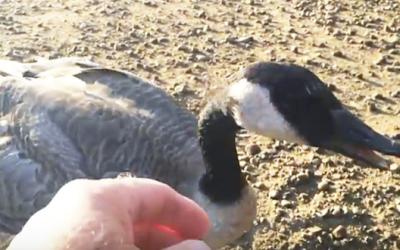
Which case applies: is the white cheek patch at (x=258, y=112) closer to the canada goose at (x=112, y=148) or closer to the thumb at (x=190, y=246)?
the canada goose at (x=112, y=148)

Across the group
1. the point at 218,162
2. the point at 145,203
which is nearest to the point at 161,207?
the point at 145,203

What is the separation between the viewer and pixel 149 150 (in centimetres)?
341

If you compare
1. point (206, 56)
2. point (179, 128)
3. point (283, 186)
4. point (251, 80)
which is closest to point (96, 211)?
point (251, 80)

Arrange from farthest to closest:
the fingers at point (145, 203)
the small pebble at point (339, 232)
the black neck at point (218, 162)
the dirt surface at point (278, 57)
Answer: the dirt surface at point (278, 57) → the small pebble at point (339, 232) → the black neck at point (218, 162) → the fingers at point (145, 203)

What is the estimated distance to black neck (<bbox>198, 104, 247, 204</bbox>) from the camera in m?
3.28

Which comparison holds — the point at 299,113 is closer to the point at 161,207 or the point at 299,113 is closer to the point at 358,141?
the point at 358,141

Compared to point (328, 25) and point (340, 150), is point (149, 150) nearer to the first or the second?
point (340, 150)

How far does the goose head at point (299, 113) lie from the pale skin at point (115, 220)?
1541mm

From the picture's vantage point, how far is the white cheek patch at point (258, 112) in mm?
3053

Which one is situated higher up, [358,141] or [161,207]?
[161,207]

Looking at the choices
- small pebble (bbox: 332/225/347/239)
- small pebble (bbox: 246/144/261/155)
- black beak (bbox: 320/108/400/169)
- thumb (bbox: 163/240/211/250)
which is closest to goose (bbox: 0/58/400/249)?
black beak (bbox: 320/108/400/169)

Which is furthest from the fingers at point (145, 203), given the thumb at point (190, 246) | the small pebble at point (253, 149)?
the small pebble at point (253, 149)

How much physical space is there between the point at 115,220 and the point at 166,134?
2.16 meters

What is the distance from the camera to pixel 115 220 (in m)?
1.36
